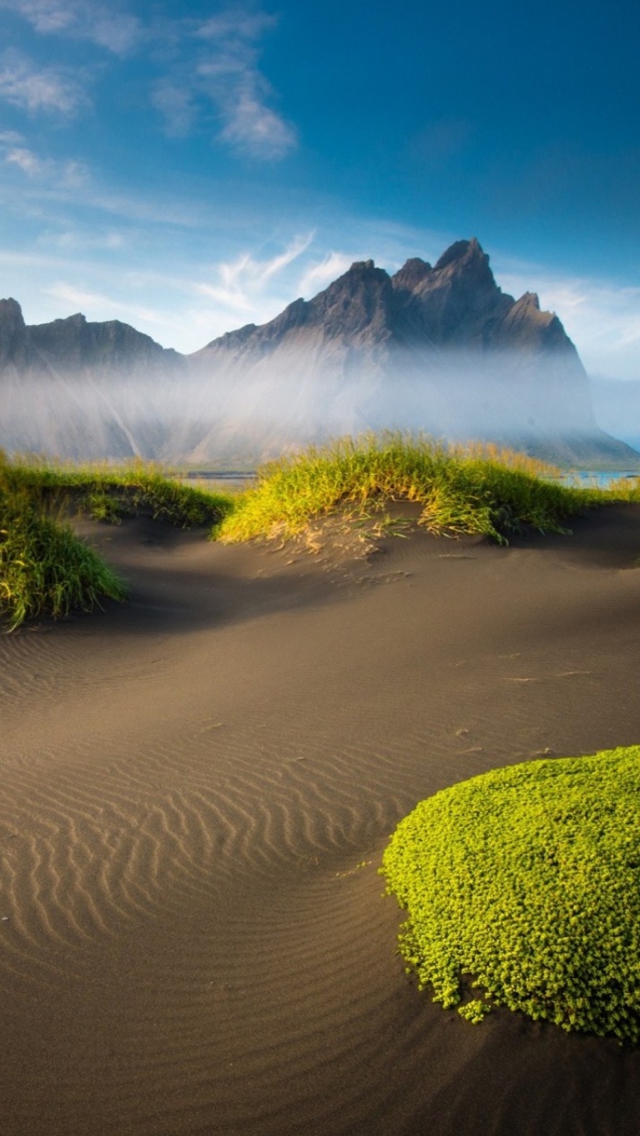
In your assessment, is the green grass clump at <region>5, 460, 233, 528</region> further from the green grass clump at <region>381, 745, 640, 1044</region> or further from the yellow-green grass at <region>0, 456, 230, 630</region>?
the green grass clump at <region>381, 745, 640, 1044</region>

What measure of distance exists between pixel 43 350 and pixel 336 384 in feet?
270

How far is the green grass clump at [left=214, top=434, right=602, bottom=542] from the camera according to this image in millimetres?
9375

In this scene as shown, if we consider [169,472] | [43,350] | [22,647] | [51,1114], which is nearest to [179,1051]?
[51,1114]

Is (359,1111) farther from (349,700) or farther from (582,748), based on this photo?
(349,700)

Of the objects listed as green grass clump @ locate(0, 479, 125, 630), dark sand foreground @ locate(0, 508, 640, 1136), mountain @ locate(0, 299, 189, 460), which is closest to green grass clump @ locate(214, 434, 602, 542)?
dark sand foreground @ locate(0, 508, 640, 1136)

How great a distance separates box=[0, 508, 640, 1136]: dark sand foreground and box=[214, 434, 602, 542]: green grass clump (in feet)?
6.28

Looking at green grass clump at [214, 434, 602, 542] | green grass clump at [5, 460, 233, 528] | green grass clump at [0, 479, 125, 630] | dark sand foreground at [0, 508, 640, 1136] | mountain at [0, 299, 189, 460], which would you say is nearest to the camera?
dark sand foreground at [0, 508, 640, 1136]

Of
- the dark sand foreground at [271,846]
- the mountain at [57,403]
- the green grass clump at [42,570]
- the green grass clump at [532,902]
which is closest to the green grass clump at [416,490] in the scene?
the dark sand foreground at [271,846]

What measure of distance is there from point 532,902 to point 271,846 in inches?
53.6

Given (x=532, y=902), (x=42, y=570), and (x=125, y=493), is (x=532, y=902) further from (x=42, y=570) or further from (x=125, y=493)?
(x=125, y=493)

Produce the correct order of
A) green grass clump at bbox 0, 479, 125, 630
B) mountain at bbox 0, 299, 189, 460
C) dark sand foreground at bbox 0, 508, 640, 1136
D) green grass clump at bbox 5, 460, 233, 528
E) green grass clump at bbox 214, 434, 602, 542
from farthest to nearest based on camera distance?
1. mountain at bbox 0, 299, 189, 460
2. green grass clump at bbox 5, 460, 233, 528
3. green grass clump at bbox 214, 434, 602, 542
4. green grass clump at bbox 0, 479, 125, 630
5. dark sand foreground at bbox 0, 508, 640, 1136

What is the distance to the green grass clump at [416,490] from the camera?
9375 mm

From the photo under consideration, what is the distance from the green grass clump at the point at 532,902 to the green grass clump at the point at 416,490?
262 inches

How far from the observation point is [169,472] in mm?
15984
